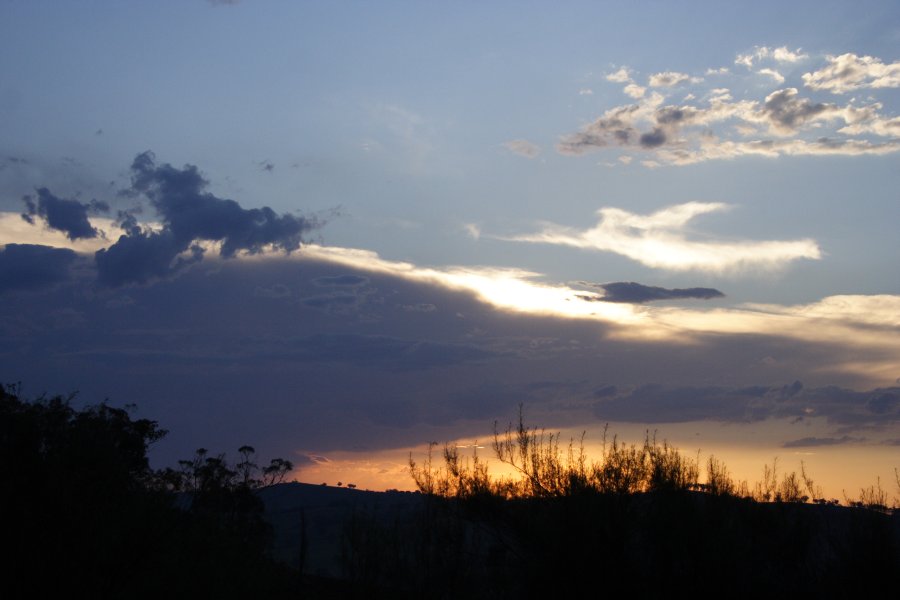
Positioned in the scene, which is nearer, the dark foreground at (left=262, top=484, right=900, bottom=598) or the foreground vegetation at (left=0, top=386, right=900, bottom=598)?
the foreground vegetation at (left=0, top=386, right=900, bottom=598)

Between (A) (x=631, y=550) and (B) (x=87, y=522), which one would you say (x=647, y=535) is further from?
(B) (x=87, y=522)

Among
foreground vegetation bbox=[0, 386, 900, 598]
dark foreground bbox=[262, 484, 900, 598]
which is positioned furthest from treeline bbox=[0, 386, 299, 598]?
dark foreground bbox=[262, 484, 900, 598]

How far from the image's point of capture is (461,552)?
32.8 meters

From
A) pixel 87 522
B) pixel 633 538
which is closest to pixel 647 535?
pixel 633 538

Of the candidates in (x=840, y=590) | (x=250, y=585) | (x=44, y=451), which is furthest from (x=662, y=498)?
(x=44, y=451)

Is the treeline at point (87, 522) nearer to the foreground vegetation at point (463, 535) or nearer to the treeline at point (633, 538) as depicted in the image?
the foreground vegetation at point (463, 535)

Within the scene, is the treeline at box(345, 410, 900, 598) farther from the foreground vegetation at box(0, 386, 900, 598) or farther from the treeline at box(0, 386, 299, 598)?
the treeline at box(0, 386, 299, 598)

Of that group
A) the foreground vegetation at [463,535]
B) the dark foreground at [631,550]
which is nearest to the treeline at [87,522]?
the foreground vegetation at [463,535]

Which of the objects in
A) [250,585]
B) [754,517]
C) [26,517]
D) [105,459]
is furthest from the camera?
[754,517]

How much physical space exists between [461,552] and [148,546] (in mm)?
16097

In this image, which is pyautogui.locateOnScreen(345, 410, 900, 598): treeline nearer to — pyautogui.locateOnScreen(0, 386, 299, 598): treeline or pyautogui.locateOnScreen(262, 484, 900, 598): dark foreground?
pyautogui.locateOnScreen(262, 484, 900, 598): dark foreground

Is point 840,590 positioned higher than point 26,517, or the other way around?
point 26,517

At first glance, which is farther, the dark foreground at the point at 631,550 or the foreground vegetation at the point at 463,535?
the dark foreground at the point at 631,550

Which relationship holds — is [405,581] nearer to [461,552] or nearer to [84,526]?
[461,552]
